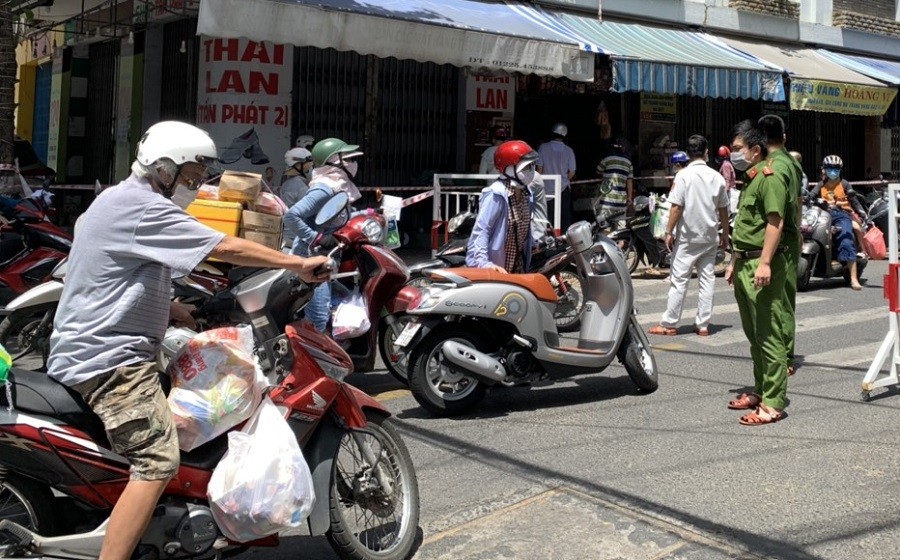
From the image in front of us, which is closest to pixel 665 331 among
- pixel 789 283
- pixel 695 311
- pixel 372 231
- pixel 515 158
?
pixel 695 311

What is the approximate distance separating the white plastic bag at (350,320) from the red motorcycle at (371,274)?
68mm

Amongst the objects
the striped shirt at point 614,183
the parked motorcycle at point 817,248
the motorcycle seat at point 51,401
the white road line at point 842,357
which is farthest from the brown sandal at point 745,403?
the striped shirt at point 614,183

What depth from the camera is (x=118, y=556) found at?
3.64m

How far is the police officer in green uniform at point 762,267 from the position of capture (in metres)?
6.74

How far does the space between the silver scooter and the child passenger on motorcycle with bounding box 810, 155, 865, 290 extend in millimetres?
7332

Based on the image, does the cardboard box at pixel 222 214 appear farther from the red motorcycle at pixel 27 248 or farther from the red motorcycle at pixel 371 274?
the red motorcycle at pixel 27 248

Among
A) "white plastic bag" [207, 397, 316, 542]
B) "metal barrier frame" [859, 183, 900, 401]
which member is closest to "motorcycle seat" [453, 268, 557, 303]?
"metal barrier frame" [859, 183, 900, 401]

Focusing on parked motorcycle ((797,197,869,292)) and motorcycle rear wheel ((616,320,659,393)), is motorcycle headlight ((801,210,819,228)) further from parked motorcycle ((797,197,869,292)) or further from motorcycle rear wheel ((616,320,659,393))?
motorcycle rear wheel ((616,320,659,393))

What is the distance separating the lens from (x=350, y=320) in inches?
286

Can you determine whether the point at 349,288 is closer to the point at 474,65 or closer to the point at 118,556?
the point at 118,556

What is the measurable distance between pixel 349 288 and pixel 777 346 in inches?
113

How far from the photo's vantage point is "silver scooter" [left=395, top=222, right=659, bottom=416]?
683cm

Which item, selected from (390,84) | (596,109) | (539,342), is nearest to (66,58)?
(390,84)

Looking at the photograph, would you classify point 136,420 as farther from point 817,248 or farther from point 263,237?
point 817,248
